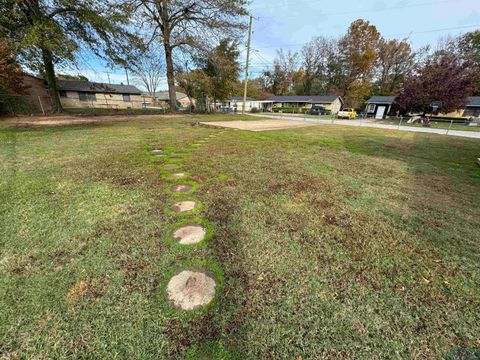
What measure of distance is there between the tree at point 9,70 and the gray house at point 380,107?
35195mm

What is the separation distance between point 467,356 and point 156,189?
3070mm

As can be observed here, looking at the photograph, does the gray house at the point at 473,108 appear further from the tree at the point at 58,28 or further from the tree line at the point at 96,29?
the tree at the point at 58,28

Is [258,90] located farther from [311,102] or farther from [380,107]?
[380,107]

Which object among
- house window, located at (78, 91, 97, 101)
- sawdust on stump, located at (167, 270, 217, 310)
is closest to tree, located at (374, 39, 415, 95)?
sawdust on stump, located at (167, 270, 217, 310)

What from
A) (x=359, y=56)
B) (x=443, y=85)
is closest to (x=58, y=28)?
(x=443, y=85)

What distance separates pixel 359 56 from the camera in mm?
32406

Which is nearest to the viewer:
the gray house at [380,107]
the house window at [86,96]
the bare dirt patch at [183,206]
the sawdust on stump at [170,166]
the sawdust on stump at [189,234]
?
the sawdust on stump at [189,234]

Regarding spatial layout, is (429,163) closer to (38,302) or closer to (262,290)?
(262,290)

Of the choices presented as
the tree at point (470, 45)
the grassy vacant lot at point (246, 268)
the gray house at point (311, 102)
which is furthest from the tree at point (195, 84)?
the tree at point (470, 45)

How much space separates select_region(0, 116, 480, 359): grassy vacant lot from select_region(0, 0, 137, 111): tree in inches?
337

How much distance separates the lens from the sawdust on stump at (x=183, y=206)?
237cm

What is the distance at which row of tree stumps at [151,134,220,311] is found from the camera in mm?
1333

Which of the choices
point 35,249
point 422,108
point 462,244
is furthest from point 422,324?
point 422,108

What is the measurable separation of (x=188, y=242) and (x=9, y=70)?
1539 centimetres
